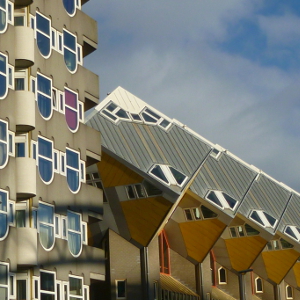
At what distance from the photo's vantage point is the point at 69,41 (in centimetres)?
2920

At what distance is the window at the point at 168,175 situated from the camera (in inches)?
1560

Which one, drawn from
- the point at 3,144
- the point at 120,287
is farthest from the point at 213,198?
the point at 3,144

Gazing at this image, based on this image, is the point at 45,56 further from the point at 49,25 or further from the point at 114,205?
the point at 114,205

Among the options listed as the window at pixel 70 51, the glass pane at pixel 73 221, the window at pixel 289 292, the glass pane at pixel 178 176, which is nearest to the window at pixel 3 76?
the window at pixel 70 51

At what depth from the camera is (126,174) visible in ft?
129

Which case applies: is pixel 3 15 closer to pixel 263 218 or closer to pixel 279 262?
pixel 263 218

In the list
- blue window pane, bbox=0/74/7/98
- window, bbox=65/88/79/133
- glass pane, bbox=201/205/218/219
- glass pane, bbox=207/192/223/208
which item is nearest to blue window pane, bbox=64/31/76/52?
window, bbox=65/88/79/133

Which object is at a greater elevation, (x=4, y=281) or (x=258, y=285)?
(x=258, y=285)

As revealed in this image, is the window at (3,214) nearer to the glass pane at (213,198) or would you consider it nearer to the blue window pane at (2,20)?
the blue window pane at (2,20)

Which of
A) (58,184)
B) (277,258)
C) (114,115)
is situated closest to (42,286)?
(58,184)

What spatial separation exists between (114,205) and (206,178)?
9.18m

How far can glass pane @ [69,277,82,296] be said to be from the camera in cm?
2653

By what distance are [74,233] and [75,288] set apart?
205 cm

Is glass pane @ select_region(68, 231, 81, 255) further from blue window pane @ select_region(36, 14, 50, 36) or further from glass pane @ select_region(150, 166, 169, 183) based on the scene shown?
glass pane @ select_region(150, 166, 169, 183)
